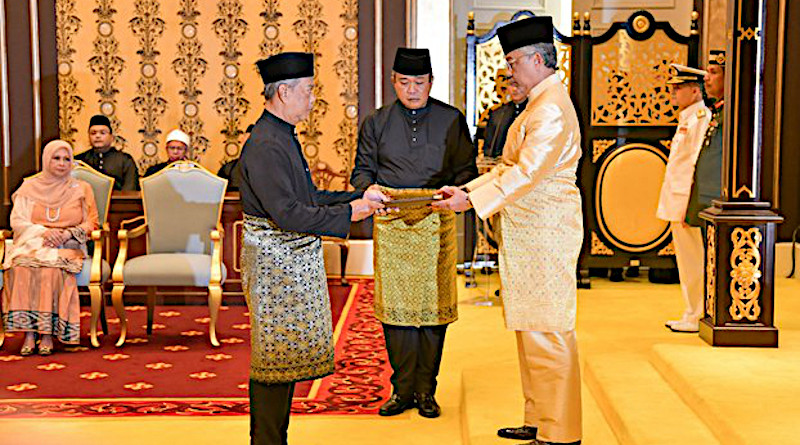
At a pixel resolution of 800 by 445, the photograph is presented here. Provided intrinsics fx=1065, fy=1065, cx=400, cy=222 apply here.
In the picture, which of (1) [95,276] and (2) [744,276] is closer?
(2) [744,276]

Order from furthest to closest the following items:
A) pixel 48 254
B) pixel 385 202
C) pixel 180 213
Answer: pixel 180 213 < pixel 48 254 < pixel 385 202

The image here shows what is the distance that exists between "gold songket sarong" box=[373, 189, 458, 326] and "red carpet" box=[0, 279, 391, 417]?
0.54 meters

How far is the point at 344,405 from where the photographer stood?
520 cm

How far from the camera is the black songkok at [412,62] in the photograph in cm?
489

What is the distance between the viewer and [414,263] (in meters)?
4.98

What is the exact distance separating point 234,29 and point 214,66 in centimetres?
38

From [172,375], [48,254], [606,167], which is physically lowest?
[172,375]

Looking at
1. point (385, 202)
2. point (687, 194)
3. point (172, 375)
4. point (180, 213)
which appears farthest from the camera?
point (180, 213)

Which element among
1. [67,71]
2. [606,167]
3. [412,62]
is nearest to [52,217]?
[412,62]

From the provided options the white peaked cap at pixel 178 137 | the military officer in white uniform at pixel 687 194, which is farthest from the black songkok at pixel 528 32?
the white peaked cap at pixel 178 137

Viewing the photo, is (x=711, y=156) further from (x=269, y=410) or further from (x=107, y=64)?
(x=107, y=64)

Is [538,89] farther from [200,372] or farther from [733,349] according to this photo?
[200,372]

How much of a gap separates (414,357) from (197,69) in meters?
5.44

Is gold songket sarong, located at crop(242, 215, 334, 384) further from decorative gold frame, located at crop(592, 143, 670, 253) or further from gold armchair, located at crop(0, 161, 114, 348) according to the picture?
decorative gold frame, located at crop(592, 143, 670, 253)
